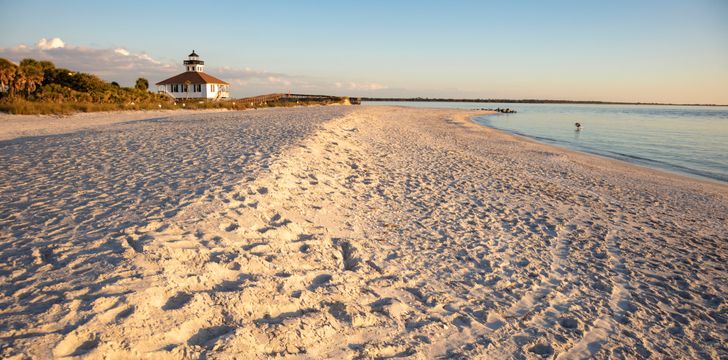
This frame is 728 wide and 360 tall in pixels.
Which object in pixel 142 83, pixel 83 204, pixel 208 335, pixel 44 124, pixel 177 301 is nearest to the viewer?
pixel 208 335

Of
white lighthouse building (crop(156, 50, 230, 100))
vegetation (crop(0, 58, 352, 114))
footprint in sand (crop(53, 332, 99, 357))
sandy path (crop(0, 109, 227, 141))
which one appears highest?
white lighthouse building (crop(156, 50, 230, 100))

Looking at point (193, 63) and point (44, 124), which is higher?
point (193, 63)

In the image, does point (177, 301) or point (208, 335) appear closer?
point (208, 335)

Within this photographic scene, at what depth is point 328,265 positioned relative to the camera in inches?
172

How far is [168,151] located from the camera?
355 inches

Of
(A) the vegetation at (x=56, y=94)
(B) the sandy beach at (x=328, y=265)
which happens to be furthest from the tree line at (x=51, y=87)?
(B) the sandy beach at (x=328, y=265)

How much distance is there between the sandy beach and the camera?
3.01 m

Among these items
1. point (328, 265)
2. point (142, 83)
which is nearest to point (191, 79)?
point (142, 83)

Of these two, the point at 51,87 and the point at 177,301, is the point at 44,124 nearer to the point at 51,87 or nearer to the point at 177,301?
the point at 51,87

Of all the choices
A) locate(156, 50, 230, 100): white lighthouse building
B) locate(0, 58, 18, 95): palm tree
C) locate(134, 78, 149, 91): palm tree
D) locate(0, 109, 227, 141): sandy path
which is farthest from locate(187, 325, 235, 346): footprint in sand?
locate(134, 78, 149, 91): palm tree

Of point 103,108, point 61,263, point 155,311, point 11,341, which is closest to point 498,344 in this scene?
point 155,311

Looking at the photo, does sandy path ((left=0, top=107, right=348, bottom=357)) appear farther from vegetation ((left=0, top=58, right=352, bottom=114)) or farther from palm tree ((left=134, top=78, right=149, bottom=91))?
palm tree ((left=134, top=78, right=149, bottom=91))

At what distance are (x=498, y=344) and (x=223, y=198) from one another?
13.8 ft

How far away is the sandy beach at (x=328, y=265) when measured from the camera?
9.88 feet
